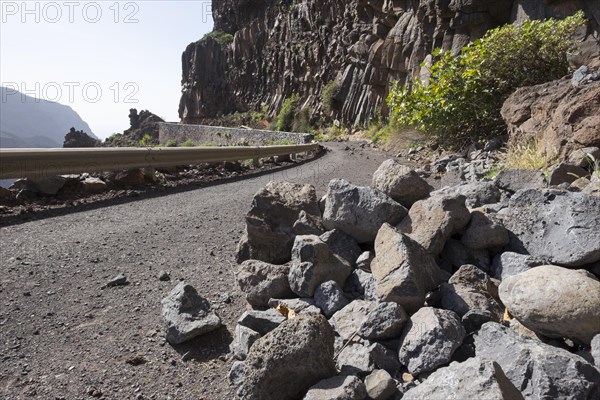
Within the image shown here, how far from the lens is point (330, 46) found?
41688mm

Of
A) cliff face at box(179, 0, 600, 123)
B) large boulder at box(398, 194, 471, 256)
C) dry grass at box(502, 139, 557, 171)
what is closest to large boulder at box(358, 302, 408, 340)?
large boulder at box(398, 194, 471, 256)

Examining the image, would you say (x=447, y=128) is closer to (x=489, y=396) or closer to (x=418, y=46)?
(x=489, y=396)

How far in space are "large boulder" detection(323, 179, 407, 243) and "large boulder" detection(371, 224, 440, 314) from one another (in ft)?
1.02

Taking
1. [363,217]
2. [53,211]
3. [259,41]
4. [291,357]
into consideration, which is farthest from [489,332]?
[259,41]

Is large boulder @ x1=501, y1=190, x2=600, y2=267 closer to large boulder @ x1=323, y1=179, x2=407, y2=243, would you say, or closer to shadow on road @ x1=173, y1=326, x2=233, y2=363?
large boulder @ x1=323, y1=179, x2=407, y2=243

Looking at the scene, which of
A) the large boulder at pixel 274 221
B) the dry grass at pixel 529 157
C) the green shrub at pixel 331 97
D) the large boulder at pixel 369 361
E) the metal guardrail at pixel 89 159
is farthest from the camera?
the green shrub at pixel 331 97

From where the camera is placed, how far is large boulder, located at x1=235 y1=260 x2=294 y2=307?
110 inches

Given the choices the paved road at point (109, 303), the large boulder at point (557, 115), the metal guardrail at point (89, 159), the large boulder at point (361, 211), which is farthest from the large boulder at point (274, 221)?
the metal guardrail at point (89, 159)

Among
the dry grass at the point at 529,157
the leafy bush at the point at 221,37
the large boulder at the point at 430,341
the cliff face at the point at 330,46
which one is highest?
the leafy bush at the point at 221,37

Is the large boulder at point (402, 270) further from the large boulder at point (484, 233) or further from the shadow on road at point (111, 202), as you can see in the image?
the shadow on road at point (111, 202)

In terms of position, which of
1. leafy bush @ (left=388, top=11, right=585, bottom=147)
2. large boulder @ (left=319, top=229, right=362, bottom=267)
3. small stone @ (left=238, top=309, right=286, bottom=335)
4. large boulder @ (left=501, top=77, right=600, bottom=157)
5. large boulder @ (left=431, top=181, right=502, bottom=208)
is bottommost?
small stone @ (left=238, top=309, right=286, bottom=335)

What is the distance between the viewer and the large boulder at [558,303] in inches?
74.8

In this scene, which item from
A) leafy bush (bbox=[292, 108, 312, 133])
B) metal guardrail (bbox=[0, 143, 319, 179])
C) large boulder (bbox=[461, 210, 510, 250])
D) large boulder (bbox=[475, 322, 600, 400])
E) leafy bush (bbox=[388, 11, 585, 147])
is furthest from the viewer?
leafy bush (bbox=[292, 108, 312, 133])

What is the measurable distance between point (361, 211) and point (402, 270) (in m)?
0.79
